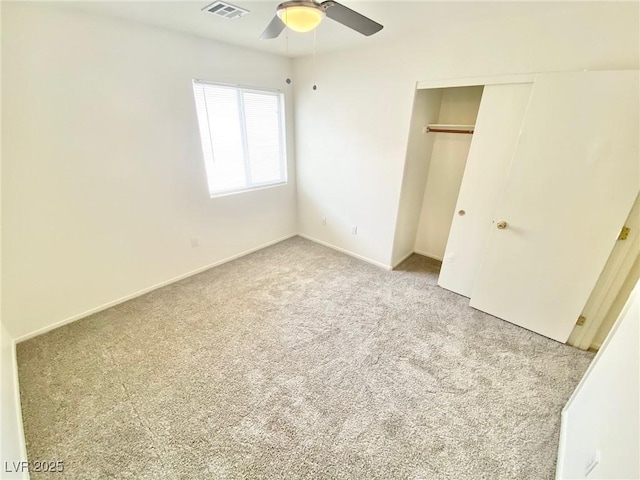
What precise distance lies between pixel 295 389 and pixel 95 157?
2468mm

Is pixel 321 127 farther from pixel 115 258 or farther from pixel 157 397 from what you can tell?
pixel 157 397

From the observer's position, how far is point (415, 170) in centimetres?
308

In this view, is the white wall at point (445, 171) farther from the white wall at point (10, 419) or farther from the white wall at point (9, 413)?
the white wall at point (10, 419)

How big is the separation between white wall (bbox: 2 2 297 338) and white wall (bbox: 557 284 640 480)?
3419mm

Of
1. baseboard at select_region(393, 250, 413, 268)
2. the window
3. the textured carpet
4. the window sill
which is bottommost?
the textured carpet

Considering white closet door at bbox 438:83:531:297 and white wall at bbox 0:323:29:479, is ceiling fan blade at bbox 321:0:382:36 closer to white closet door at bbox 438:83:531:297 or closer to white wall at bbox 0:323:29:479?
white closet door at bbox 438:83:531:297

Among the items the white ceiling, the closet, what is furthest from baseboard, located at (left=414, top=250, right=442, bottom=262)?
the white ceiling

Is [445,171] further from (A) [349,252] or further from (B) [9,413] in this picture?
(B) [9,413]

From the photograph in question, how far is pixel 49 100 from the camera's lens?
1.92 m

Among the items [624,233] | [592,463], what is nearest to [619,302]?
[624,233]

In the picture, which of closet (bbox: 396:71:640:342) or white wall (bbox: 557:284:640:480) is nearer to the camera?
white wall (bbox: 557:284:640:480)

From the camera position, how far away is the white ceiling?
1.81 meters

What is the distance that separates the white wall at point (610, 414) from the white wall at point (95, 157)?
3419mm

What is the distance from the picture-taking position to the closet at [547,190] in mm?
1734
